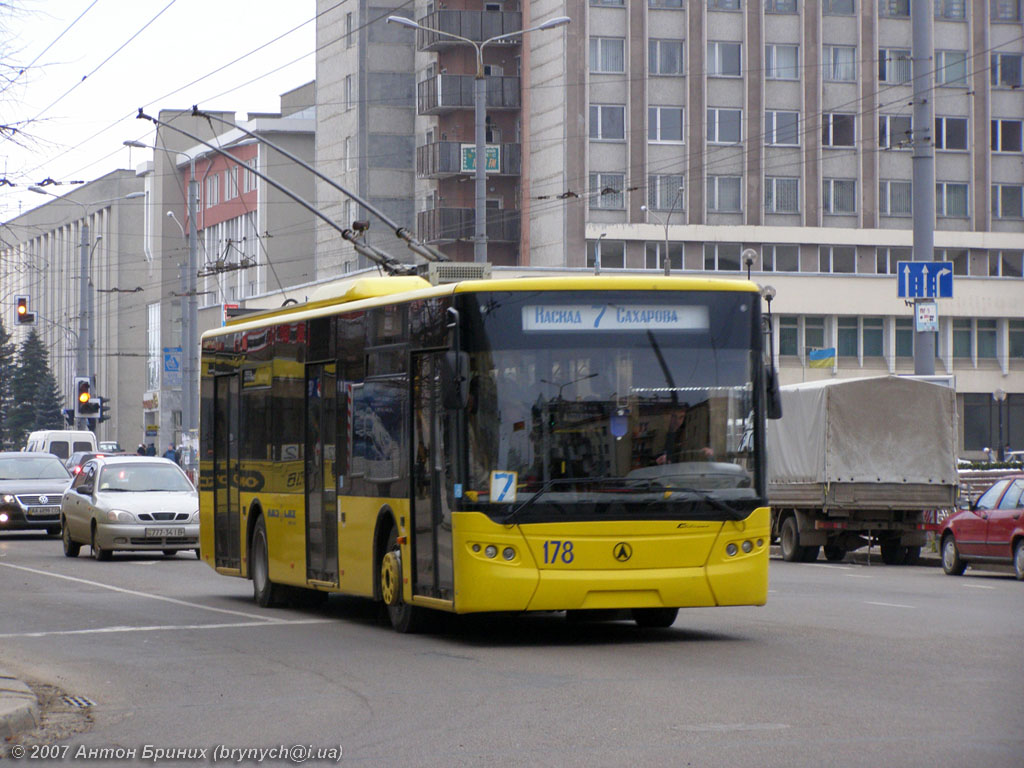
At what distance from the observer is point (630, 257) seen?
69125mm

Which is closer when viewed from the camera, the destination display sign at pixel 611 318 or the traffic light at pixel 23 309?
the destination display sign at pixel 611 318

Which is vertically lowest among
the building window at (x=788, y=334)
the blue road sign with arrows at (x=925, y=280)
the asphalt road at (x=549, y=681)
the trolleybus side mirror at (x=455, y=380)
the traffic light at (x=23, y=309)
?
the asphalt road at (x=549, y=681)

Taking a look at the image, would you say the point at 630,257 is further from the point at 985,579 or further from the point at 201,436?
the point at 201,436

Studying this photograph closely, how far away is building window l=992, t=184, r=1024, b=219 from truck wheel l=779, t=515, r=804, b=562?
4640 cm

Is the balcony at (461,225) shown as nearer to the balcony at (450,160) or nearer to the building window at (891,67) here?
the balcony at (450,160)

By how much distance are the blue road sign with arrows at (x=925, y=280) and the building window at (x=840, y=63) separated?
44.7 m

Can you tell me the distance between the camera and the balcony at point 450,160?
69.3 meters

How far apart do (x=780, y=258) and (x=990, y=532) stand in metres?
47.7

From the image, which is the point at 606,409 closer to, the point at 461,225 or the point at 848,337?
the point at 461,225

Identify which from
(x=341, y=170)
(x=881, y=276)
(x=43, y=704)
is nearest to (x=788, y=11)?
(x=881, y=276)

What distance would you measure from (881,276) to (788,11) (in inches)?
433

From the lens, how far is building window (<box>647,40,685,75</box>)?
69188 mm

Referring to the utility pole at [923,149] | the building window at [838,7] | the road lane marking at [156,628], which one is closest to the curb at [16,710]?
the road lane marking at [156,628]
